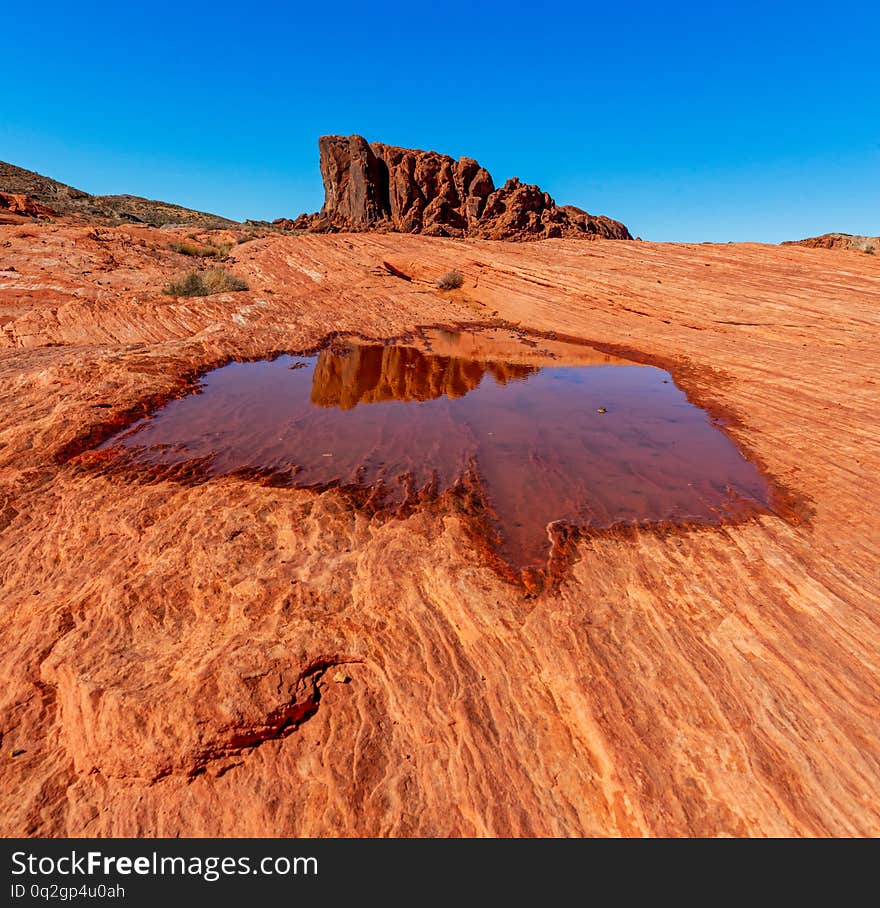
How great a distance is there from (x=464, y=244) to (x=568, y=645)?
30.3m

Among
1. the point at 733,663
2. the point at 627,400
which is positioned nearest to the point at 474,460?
the point at 733,663

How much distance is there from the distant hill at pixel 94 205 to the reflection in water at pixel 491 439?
35.3 metres

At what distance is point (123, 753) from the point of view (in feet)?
10.5

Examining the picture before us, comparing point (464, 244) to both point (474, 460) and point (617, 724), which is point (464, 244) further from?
point (617, 724)

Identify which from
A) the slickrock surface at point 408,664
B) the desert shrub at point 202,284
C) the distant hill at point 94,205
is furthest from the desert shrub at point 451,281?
the distant hill at point 94,205

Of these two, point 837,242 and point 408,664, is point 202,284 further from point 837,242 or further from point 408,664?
point 837,242

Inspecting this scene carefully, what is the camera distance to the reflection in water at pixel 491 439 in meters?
6.65

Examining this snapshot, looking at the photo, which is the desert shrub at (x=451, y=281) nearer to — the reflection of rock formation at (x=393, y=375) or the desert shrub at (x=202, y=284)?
the reflection of rock formation at (x=393, y=375)

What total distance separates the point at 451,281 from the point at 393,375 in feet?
43.7

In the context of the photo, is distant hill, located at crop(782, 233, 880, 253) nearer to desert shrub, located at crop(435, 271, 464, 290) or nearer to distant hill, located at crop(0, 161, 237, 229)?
desert shrub, located at crop(435, 271, 464, 290)

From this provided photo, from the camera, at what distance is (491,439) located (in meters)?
8.82

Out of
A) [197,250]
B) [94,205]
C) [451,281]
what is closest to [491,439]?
[451,281]

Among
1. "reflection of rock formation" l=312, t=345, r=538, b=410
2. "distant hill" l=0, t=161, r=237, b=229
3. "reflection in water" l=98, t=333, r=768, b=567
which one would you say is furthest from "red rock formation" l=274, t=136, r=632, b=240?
"reflection in water" l=98, t=333, r=768, b=567

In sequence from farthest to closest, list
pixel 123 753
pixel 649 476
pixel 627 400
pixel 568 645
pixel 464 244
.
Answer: pixel 464 244 < pixel 627 400 < pixel 649 476 < pixel 568 645 < pixel 123 753
